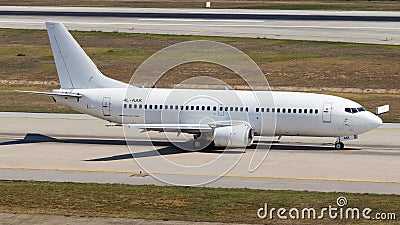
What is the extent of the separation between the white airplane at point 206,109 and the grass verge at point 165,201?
10.7 metres

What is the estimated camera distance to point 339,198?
4125 centimetres

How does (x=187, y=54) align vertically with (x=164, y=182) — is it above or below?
above

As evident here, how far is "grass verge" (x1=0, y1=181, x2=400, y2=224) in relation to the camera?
38.1m

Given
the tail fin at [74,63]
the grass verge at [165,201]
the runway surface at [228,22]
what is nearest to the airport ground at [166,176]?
the grass verge at [165,201]

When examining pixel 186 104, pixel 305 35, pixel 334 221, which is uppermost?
pixel 305 35

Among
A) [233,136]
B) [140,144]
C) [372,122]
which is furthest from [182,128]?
[372,122]

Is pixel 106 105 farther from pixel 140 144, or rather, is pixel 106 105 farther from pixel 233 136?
pixel 233 136

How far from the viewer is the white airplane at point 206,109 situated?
181 feet

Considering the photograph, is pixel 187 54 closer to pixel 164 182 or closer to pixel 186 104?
pixel 186 104

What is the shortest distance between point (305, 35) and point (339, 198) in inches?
2616

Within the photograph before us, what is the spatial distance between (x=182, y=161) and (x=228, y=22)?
6837 cm

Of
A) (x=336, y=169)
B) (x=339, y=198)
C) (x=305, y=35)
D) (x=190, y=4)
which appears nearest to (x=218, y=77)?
(x=305, y=35)

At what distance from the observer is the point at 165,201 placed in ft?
133

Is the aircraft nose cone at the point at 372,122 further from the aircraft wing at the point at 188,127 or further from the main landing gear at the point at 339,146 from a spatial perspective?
the aircraft wing at the point at 188,127
